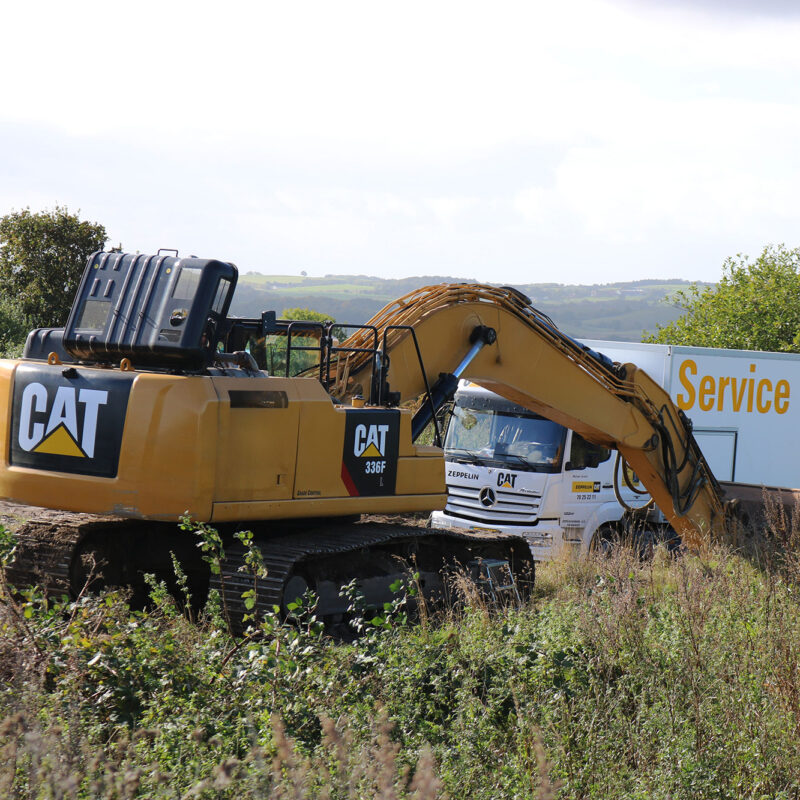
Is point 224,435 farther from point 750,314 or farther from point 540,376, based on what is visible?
point 750,314

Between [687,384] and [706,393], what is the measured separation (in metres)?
0.49

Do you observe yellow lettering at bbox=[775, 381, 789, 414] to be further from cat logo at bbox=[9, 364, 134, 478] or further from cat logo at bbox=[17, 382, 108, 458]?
cat logo at bbox=[17, 382, 108, 458]

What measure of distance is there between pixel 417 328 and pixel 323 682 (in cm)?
405

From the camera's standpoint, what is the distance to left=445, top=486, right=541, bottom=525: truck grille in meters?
12.3

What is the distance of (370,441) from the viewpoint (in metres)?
8.16

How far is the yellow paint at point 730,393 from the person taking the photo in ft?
47.6

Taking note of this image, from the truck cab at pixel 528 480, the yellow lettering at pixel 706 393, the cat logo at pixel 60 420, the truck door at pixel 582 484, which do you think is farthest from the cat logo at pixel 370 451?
the yellow lettering at pixel 706 393

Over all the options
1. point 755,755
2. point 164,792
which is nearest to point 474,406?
point 755,755

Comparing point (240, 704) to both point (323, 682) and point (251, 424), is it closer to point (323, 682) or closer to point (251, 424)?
point (323, 682)

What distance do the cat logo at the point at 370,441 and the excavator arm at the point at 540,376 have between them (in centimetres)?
45

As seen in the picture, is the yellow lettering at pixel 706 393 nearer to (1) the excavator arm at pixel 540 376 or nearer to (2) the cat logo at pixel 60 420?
(1) the excavator arm at pixel 540 376

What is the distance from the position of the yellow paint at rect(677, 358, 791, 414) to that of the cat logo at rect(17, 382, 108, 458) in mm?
9351

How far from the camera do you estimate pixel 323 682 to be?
5590 mm

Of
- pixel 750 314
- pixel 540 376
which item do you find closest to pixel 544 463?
pixel 540 376
